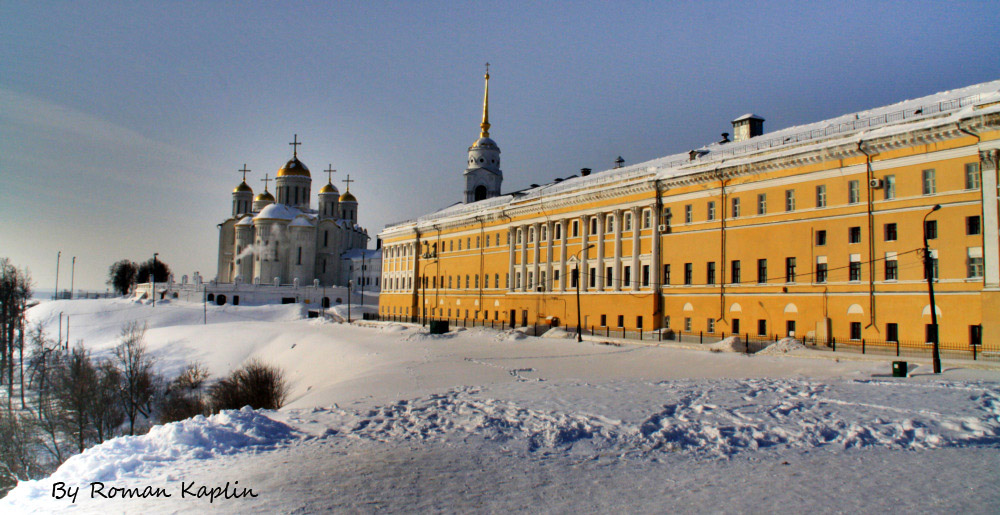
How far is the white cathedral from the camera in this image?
10106cm

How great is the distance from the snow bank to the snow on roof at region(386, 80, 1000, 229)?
94.1 ft

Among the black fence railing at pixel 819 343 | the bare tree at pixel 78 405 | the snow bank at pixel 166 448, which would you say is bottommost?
the bare tree at pixel 78 405

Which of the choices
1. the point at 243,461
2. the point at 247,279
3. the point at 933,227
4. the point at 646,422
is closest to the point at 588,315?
the point at 933,227

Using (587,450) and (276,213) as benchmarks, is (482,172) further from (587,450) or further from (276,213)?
(587,450)

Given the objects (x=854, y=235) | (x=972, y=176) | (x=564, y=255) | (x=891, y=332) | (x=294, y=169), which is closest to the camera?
(x=972, y=176)

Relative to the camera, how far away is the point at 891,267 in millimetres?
30641

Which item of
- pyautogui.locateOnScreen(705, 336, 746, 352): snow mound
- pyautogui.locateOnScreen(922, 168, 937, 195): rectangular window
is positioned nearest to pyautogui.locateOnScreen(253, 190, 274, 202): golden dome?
pyautogui.locateOnScreen(705, 336, 746, 352): snow mound

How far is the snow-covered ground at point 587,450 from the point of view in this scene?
34.4 ft

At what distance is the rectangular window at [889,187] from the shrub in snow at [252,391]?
3203 cm

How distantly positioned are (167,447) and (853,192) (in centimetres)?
3059

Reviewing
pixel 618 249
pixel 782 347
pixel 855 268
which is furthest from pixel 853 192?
pixel 618 249

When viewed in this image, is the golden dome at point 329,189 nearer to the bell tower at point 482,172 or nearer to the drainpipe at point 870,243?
the bell tower at point 482,172

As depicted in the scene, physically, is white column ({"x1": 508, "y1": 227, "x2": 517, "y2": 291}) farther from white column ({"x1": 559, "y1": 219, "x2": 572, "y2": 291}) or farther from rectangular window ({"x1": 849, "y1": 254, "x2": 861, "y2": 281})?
rectangular window ({"x1": 849, "y1": 254, "x2": 861, "y2": 281})

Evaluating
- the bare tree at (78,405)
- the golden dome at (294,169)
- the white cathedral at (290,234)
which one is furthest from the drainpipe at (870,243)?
the golden dome at (294,169)
